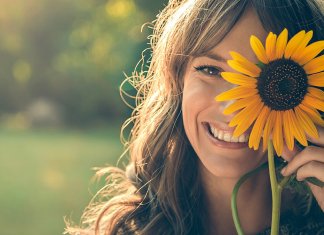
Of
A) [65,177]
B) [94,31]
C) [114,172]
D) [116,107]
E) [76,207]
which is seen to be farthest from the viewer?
[94,31]

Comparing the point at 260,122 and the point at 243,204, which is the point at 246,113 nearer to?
the point at 260,122

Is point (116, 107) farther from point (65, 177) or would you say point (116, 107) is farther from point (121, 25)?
point (65, 177)

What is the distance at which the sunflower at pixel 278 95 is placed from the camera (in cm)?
154

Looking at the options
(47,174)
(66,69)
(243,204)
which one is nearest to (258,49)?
(243,204)

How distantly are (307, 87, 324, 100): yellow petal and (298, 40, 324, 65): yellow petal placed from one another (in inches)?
2.6

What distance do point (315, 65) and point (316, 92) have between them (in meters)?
0.07

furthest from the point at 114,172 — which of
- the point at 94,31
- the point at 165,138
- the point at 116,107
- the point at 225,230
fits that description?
the point at 94,31

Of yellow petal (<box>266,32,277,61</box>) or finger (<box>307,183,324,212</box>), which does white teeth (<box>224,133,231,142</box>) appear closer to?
finger (<box>307,183,324,212</box>)

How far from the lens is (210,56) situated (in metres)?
2.06

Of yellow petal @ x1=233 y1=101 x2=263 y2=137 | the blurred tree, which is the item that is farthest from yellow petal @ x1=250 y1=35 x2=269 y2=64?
the blurred tree

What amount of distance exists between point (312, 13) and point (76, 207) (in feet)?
18.7

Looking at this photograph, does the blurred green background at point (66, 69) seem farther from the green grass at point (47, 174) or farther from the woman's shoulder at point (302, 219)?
the woman's shoulder at point (302, 219)

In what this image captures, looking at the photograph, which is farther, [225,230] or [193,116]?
[225,230]

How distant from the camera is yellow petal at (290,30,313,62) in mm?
1488
